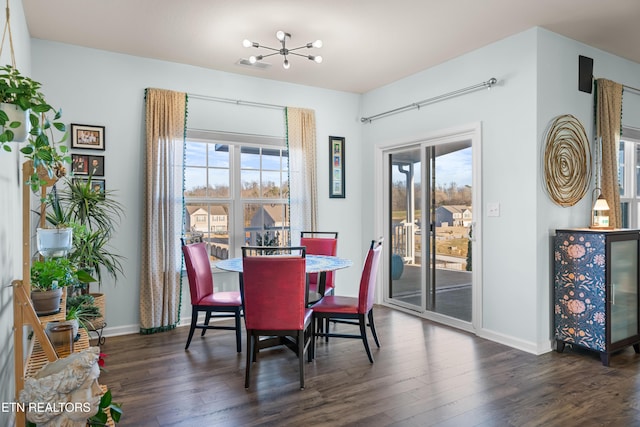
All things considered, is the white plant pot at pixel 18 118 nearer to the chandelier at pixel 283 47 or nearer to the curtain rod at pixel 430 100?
the chandelier at pixel 283 47

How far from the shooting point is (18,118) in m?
1.41

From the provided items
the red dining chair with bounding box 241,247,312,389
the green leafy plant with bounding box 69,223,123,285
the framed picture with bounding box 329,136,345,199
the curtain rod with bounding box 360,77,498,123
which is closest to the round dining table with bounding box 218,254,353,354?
the red dining chair with bounding box 241,247,312,389

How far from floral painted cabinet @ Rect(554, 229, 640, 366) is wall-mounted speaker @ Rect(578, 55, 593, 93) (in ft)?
4.43

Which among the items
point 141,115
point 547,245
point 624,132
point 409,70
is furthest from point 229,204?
point 624,132

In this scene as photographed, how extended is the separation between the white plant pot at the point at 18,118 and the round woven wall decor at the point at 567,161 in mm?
3575

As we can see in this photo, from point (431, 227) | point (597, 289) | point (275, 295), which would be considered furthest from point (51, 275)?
point (597, 289)

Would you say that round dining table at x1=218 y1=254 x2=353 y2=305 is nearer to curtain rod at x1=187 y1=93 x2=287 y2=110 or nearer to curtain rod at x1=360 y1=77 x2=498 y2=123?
curtain rod at x1=187 y1=93 x2=287 y2=110

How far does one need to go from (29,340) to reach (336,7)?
3140 millimetres

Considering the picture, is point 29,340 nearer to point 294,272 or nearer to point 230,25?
point 294,272

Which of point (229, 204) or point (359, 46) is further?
point (229, 204)

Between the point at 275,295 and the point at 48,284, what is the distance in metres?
1.28

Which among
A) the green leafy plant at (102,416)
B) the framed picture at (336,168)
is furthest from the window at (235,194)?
the green leafy plant at (102,416)

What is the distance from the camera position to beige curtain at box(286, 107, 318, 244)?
4.94 m

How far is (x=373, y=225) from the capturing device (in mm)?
5324
